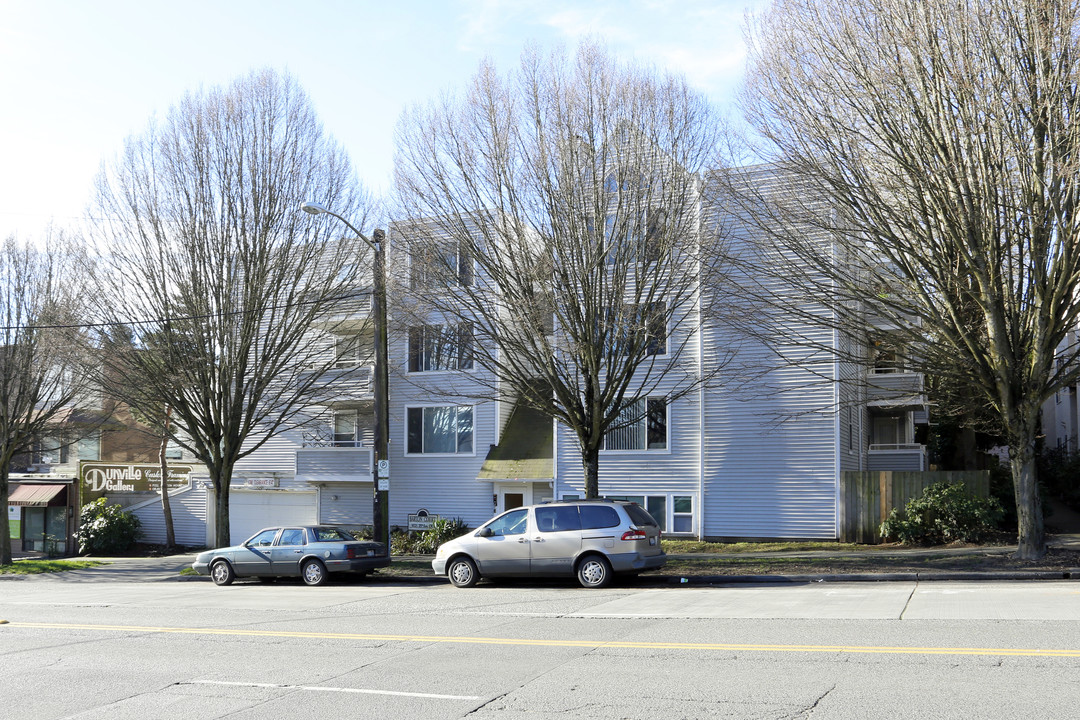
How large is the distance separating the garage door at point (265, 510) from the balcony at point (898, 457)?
18.1m

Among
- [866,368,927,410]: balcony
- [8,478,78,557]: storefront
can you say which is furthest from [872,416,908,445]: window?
[8,478,78,557]: storefront

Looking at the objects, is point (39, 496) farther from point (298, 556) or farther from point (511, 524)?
point (511, 524)

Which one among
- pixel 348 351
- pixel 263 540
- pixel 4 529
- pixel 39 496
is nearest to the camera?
pixel 263 540

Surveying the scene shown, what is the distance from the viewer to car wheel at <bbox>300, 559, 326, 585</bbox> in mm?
19547

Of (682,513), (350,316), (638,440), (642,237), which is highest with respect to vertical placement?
(642,237)

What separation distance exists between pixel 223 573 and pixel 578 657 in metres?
14.0

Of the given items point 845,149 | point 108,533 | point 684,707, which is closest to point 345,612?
point 684,707

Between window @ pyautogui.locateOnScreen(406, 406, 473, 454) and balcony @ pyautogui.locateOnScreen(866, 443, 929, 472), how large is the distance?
12.1 m

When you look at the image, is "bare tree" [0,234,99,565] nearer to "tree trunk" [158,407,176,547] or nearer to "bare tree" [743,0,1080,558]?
"tree trunk" [158,407,176,547]

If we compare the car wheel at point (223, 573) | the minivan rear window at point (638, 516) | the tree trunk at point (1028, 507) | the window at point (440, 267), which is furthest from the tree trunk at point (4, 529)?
the tree trunk at point (1028, 507)

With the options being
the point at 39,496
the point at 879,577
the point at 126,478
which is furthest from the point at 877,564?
the point at 39,496

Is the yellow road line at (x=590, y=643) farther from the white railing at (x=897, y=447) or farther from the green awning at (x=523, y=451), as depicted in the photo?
the white railing at (x=897, y=447)

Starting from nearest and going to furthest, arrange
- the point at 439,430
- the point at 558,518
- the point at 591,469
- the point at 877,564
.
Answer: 1. the point at 558,518
2. the point at 877,564
3. the point at 591,469
4. the point at 439,430

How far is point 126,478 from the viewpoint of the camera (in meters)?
34.9
